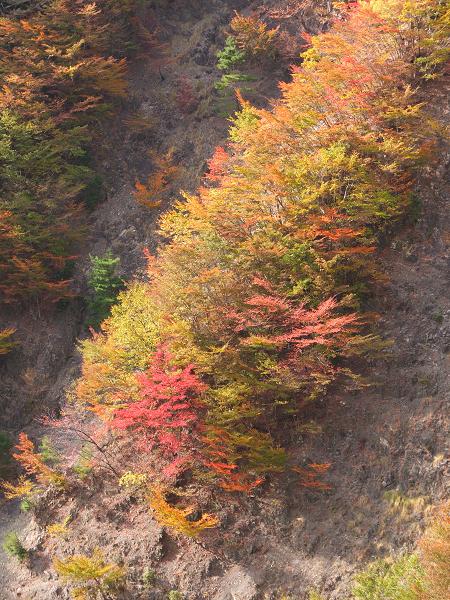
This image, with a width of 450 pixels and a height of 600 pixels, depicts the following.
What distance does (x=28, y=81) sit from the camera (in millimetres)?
26828

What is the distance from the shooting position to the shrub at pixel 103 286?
25938 millimetres

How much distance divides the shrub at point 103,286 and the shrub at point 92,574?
11.3 metres

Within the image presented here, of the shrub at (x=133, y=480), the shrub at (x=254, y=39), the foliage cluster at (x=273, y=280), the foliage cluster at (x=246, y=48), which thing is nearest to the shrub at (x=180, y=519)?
the shrub at (x=133, y=480)

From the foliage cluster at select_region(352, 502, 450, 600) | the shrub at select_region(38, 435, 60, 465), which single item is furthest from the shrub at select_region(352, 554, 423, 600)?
the shrub at select_region(38, 435, 60, 465)

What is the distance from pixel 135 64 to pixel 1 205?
14.2 m

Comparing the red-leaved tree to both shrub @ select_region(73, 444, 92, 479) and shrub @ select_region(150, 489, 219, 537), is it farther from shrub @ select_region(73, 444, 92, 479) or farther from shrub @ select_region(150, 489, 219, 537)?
shrub @ select_region(73, 444, 92, 479)

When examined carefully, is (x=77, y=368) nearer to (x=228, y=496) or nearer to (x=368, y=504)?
(x=228, y=496)

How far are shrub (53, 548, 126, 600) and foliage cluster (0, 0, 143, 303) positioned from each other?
42.8 ft

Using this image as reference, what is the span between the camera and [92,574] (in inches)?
664

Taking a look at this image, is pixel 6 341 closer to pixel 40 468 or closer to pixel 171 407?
pixel 40 468

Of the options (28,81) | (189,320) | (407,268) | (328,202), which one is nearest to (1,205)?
(28,81)

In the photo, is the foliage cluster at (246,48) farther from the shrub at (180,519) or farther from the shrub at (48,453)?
the shrub at (180,519)

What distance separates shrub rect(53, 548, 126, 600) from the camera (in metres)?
16.9

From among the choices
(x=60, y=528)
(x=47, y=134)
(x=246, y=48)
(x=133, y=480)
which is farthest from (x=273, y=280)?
(x=246, y=48)
